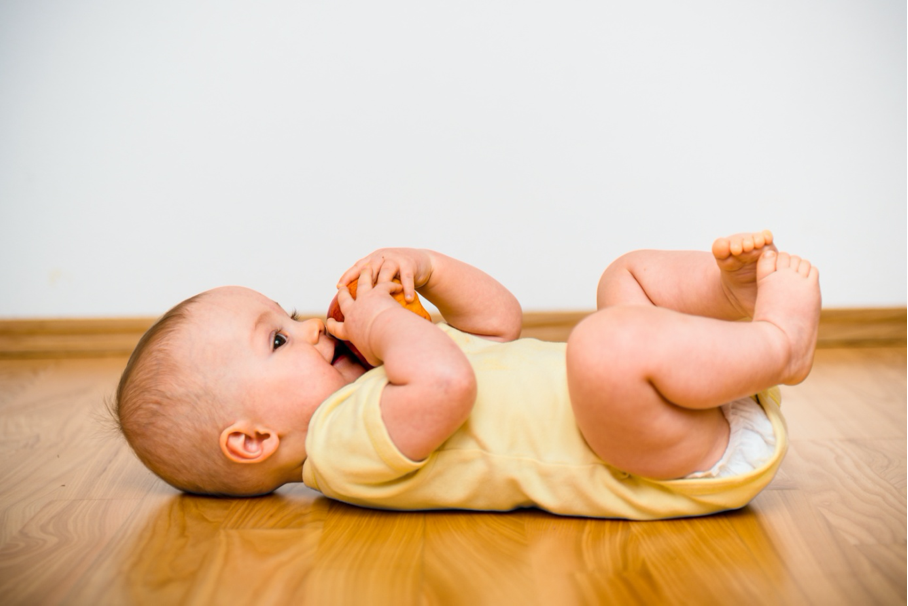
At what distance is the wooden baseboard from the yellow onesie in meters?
0.71

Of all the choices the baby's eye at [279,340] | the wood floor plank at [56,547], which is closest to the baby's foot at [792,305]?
the baby's eye at [279,340]

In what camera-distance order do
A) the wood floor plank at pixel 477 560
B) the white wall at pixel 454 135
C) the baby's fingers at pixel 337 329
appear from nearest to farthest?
the wood floor plank at pixel 477 560 → the baby's fingers at pixel 337 329 → the white wall at pixel 454 135

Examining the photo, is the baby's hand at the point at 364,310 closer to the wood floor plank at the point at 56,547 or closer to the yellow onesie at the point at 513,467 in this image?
the yellow onesie at the point at 513,467

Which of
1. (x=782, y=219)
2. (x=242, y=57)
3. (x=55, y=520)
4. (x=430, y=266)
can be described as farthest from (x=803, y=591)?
(x=242, y=57)

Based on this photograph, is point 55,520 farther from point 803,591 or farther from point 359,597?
point 803,591

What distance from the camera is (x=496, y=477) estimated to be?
0.85m

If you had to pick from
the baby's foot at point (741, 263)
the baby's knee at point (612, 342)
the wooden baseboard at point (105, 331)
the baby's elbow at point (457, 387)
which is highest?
the baby's foot at point (741, 263)

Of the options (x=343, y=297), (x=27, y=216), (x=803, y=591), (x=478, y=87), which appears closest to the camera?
(x=803, y=591)

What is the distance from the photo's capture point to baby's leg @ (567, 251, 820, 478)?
736 mm

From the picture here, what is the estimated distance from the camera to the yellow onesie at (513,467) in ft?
2.70

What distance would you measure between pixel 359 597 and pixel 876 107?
4.42ft

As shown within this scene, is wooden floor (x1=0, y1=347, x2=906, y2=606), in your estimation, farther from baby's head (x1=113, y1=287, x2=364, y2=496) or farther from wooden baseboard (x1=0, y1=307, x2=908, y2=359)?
wooden baseboard (x1=0, y1=307, x2=908, y2=359)

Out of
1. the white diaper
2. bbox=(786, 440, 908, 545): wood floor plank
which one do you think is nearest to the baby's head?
the white diaper

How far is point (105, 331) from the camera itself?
1642mm
